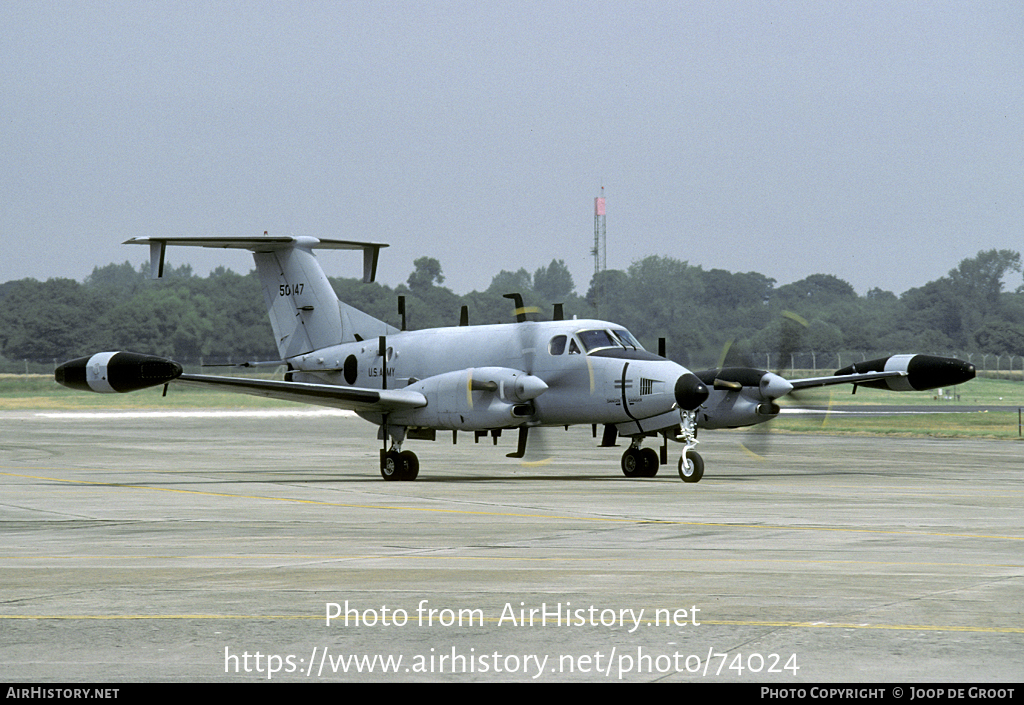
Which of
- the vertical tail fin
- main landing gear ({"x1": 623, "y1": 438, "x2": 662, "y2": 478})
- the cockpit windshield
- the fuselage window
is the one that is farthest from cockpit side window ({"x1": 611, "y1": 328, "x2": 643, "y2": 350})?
the vertical tail fin

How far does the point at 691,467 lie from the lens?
92.1ft

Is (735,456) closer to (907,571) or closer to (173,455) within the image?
(173,455)

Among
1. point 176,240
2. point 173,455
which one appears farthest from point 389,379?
point 173,455

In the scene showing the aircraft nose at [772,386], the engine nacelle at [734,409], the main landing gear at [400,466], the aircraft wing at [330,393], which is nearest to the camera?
the aircraft wing at [330,393]

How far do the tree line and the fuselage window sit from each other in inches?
267

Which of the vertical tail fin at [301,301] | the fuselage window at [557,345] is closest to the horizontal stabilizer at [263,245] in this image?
the vertical tail fin at [301,301]

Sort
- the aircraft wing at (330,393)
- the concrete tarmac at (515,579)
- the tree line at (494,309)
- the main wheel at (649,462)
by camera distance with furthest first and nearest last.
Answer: the tree line at (494,309)
the main wheel at (649,462)
the aircraft wing at (330,393)
the concrete tarmac at (515,579)

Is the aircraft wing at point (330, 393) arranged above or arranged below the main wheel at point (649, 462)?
above

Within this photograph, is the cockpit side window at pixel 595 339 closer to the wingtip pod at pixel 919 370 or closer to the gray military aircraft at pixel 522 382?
the gray military aircraft at pixel 522 382

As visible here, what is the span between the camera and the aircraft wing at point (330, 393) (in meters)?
28.4

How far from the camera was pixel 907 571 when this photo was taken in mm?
13164

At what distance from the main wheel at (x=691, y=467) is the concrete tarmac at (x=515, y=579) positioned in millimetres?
511

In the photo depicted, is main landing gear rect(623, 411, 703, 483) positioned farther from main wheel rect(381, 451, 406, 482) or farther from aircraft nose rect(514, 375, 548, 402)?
main wheel rect(381, 451, 406, 482)
